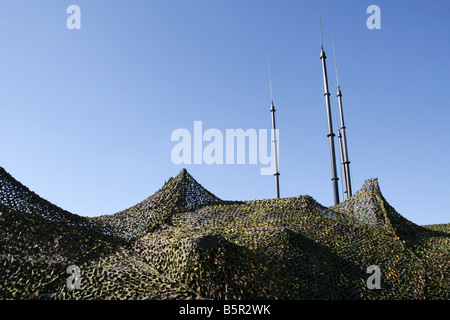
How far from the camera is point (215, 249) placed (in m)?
8.61

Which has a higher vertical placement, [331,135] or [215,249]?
[331,135]

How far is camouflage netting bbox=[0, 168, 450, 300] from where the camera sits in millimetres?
8430

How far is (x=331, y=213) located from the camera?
1319 centimetres

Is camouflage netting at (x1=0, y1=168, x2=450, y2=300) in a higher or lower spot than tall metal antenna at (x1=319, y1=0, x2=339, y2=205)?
lower

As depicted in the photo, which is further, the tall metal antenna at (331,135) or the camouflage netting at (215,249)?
the tall metal antenna at (331,135)

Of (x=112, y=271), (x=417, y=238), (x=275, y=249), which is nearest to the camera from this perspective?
(x=112, y=271)

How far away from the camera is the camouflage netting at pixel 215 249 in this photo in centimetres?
843

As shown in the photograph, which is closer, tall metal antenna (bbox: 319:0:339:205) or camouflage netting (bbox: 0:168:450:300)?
camouflage netting (bbox: 0:168:450:300)

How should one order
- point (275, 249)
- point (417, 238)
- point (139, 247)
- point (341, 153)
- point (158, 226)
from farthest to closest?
point (341, 153), point (417, 238), point (158, 226), point (139, 247), point (275, 249)

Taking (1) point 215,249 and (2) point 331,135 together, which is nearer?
(1) point 215,249

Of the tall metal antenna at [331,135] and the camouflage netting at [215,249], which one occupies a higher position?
the tall metal antenna at [331,135]

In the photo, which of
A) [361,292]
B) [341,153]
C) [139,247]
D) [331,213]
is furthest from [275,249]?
[341,153]

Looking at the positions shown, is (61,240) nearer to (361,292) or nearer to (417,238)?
(361,292)
